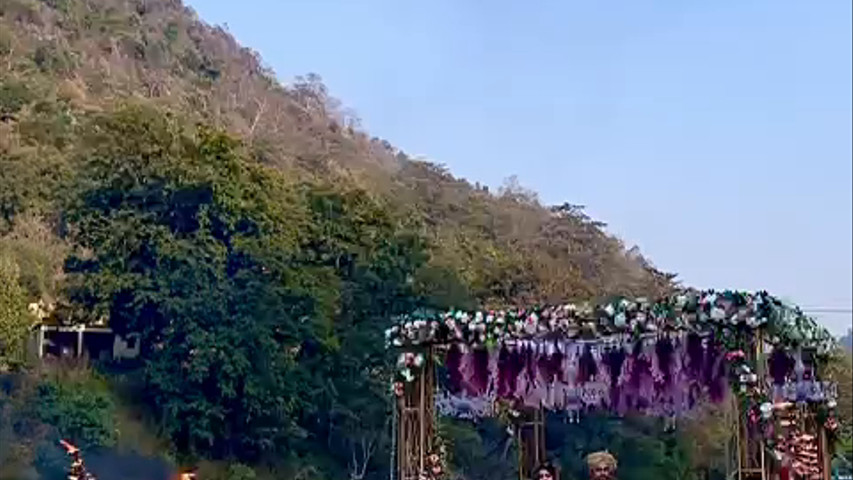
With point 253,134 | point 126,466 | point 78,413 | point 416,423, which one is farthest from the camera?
point 253,134

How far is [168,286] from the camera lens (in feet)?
69.9

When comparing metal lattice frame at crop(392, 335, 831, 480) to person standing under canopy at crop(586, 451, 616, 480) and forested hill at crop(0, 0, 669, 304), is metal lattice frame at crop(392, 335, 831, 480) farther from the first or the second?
forested hill at crop(0, 0, 669, 304)

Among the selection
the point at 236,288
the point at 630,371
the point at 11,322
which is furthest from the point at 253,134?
the point at 630,371

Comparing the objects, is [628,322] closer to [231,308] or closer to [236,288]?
[231,308]

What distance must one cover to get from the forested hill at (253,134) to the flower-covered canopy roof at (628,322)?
11568 mm

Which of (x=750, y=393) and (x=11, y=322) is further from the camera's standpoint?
(x=11, y=322)

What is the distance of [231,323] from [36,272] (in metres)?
6.64

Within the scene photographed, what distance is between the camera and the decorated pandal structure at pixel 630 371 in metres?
8.22

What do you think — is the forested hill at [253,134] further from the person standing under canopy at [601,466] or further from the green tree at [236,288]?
the person standing under canopy at [601,466]

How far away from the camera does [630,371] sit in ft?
32.4

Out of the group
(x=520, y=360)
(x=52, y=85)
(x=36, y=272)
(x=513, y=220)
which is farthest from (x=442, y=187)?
(x=520, y=360)

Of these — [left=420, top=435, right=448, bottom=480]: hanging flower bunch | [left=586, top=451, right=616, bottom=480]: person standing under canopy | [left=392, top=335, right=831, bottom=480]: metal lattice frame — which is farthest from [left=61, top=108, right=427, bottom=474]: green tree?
[left=586, top=451, right=616, bottom=480]: person standing under canopy

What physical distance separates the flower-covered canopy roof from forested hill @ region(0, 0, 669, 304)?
38.0ft

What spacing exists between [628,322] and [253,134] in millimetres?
37520
